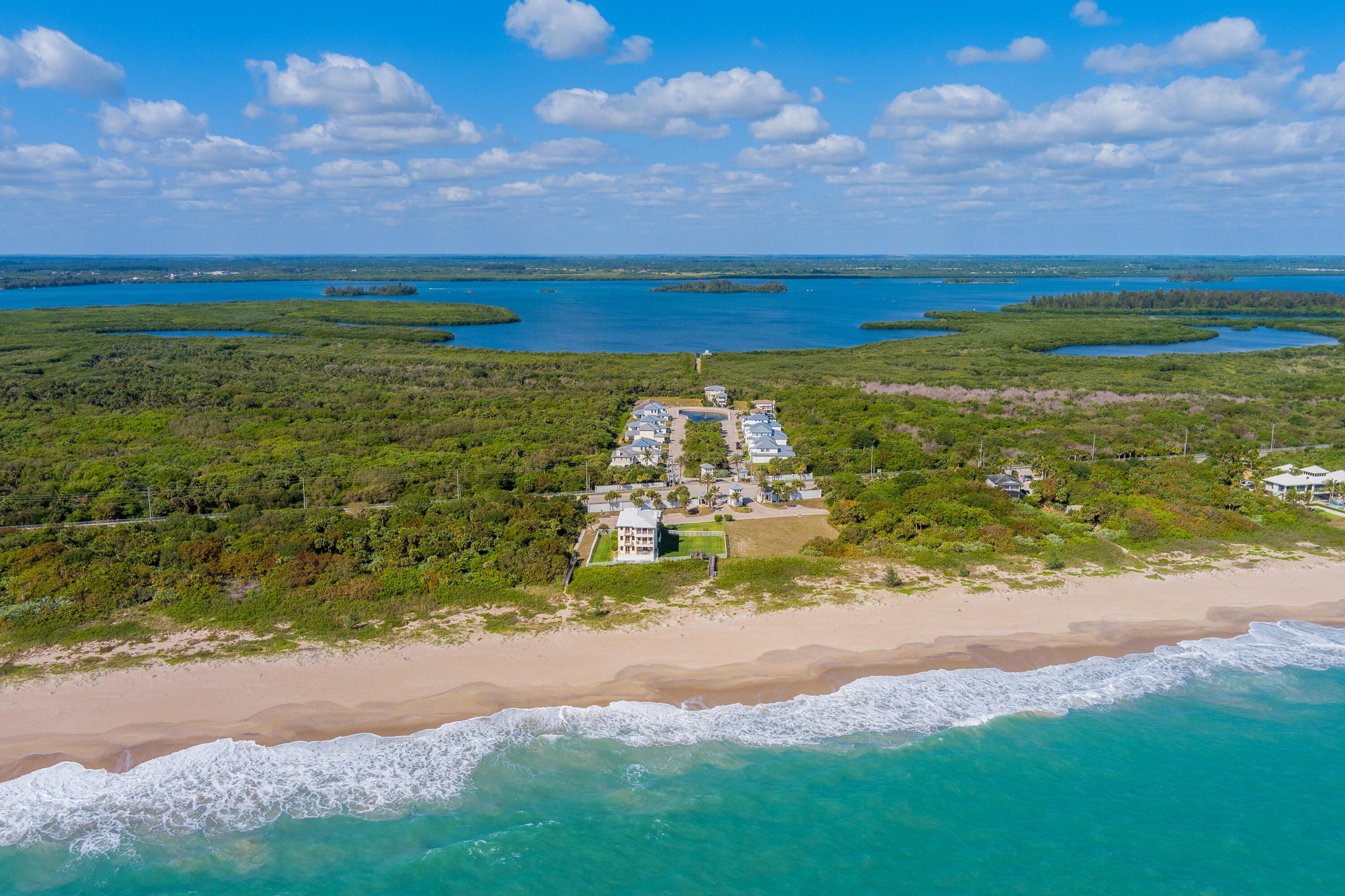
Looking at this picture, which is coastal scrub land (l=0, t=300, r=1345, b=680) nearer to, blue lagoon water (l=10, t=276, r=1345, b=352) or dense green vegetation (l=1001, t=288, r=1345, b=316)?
blue lagoon water (l=10, t=276, r=1345, b=352)

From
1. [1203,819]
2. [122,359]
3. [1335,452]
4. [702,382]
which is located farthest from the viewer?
[122,359]

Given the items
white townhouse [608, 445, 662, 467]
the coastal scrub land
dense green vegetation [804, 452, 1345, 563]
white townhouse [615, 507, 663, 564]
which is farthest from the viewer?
white townhouse [608, 445, 662, 467]

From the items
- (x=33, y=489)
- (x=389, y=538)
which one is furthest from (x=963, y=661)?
(x=33, y=489)

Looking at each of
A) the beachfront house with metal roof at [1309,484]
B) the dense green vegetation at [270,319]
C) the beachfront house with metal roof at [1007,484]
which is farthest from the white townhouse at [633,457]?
the dense green vegetation at [270,319]

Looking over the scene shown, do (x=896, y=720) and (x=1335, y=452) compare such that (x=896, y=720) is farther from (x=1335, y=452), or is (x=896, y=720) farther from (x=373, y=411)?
(x=373, y=411)

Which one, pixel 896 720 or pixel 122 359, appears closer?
pixel 896 720

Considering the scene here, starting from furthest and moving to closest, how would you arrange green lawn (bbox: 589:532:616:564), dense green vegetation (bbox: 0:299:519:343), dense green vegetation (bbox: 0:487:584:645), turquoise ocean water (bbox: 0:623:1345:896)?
1. dense green vegetation (bbox: 0:299:519:343)
2. green lawn (bbox: 589:532:616:564)
3. dense green vegetation (bbox: 0:487:584:645)
4. turquoise ocean water (bbox: 0:623:1345:896)

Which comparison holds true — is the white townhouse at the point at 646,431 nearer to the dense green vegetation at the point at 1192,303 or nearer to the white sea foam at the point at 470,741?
the white sea foam at the point at 470,741

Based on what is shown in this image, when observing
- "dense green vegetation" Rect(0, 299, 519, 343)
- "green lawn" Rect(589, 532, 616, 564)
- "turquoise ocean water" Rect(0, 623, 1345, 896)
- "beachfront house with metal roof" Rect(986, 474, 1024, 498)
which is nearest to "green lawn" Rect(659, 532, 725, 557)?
"green lawn" Rect(589, 532, 616, 564)
